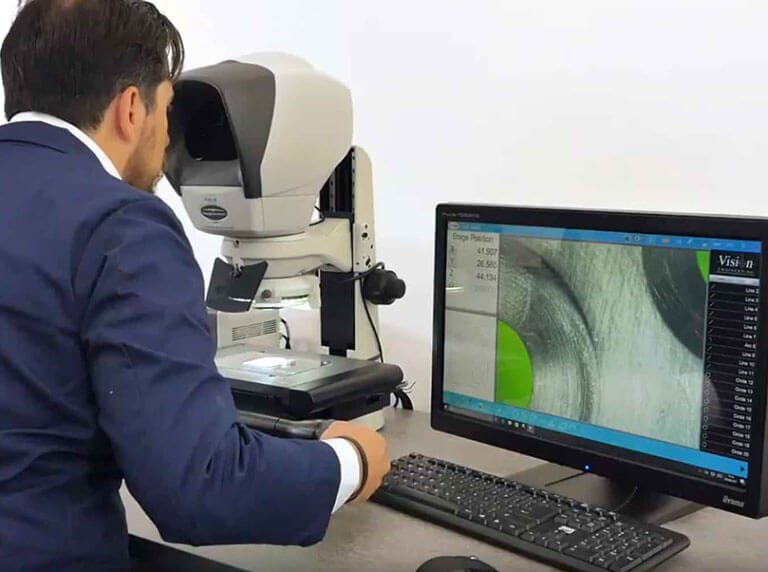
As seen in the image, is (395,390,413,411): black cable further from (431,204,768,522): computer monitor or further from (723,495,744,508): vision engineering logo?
(723,495,744,508): vision engineering logo

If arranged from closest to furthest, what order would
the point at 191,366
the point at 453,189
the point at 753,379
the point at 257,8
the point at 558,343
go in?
1. the point at 191,366
2. the point at 753,379
3. the point at 558,343
4. the point at 453,189
5. the point at 257,8

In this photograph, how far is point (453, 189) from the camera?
6.27ft

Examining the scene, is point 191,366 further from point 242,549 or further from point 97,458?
point 242,549

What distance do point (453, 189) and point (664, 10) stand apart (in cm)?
56

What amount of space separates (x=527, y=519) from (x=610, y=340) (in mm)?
253

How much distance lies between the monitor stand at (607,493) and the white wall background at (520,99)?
1.73 ft

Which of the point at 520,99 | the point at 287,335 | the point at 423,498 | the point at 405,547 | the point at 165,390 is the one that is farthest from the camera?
the point at 287,335

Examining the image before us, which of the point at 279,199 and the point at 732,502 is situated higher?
the point at 279,199

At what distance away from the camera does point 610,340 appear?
118cm

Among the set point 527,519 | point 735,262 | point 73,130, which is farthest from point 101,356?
point 735,262

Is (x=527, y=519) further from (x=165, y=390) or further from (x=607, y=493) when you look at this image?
(x=165, y=390)

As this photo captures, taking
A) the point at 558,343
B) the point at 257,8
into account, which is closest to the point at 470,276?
the point at 558,343

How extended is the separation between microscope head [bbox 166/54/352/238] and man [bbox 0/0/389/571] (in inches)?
11.6

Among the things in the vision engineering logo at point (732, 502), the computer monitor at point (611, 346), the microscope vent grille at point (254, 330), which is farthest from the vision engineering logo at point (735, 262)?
the microscope vent grille at point (254, 330)
